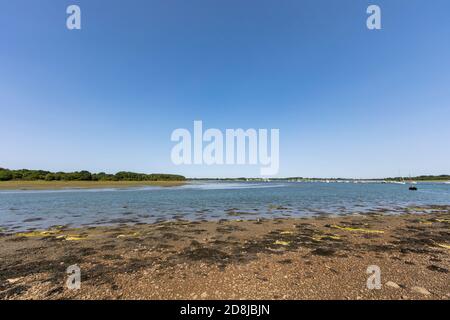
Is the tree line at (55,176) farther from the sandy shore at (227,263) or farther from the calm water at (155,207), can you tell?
the sandy shore at (227,263)

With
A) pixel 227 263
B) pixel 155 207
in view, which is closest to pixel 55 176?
pixel 155 207

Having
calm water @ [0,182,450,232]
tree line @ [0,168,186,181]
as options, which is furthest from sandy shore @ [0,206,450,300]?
tree line @ [0,168,186,181]

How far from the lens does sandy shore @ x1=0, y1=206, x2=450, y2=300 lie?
666cm

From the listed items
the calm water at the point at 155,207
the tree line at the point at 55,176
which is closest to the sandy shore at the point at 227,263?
the calm water at the point at 155,207

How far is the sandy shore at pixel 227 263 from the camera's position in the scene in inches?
262

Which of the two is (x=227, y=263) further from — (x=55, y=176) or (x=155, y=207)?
(x=55, y=176)

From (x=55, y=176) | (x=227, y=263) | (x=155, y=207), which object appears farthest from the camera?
(x=55, y=176)

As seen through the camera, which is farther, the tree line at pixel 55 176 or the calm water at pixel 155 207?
the tree line at pixel 55 176

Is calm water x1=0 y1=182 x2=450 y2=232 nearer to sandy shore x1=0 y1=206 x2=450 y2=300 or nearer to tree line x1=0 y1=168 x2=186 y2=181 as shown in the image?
sandy shore x1=0 y1=206 x2=450 y2=300

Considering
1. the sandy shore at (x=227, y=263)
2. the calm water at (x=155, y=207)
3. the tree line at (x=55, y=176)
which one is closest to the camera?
the sandy shore at (x=227, y=263)

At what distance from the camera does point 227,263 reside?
9.18m
